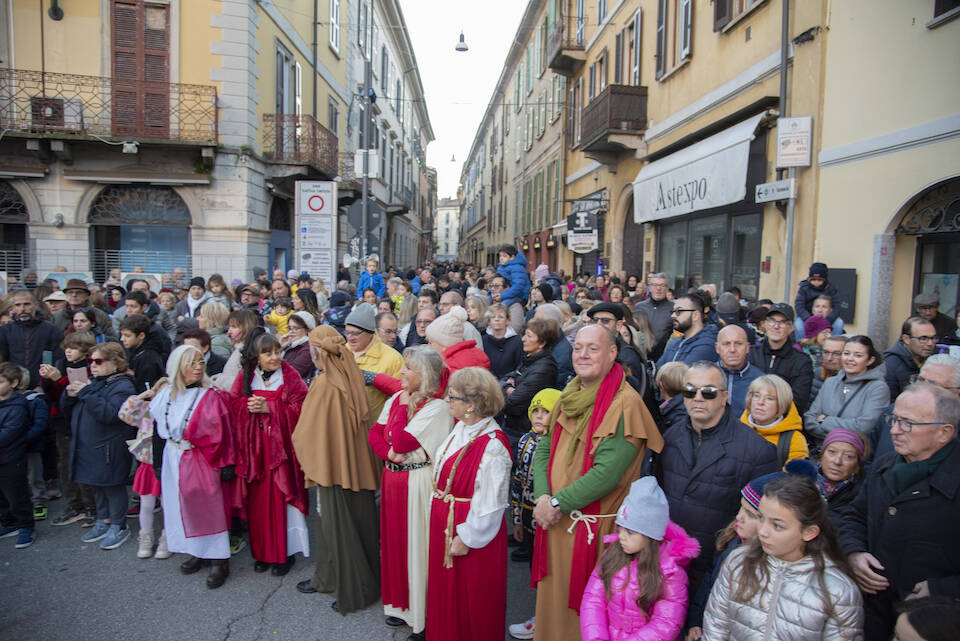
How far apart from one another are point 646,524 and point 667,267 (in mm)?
12795

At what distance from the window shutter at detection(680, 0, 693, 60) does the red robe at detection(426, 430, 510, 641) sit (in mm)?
11843

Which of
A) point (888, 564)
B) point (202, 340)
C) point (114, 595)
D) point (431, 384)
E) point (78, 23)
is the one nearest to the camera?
point (888, 564)

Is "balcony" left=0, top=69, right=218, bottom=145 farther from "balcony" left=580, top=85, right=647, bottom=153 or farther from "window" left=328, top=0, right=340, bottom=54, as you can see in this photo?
"balcony" left=580, top=85, right=647, bottom=153

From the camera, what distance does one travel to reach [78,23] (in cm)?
1388

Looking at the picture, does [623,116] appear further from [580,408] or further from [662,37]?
[580,408]

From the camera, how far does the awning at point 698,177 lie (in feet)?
32.9

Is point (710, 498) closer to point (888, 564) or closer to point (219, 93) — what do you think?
point (888, 564)

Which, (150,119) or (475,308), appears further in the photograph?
(150,119)

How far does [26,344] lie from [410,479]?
16.0 feet

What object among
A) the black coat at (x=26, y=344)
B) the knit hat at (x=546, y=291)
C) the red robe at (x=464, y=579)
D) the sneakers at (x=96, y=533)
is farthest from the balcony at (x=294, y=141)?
the red robe at (x=464, y=579)

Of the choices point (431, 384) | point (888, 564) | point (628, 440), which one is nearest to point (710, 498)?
point (628, 440)

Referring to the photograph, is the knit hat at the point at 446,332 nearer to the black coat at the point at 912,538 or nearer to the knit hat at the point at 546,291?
the black coat at the point at 912,538

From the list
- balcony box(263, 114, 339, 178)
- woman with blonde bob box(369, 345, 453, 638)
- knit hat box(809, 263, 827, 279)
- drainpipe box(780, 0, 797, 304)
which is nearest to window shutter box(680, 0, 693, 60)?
drainpipe box(780, 0, 797, 304)

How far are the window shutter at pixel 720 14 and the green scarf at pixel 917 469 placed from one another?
10.6m
